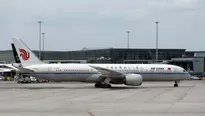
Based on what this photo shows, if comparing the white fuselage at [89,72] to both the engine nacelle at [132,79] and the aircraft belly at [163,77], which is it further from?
the engine nacelle at [132,79]

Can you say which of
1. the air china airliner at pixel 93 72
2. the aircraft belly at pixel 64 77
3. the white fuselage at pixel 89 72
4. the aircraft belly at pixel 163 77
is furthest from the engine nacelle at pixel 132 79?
the aircraft belly at pixel 64 77

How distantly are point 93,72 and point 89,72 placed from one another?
1.41ft

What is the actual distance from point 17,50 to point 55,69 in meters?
4.68

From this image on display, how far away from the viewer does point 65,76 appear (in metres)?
43.5

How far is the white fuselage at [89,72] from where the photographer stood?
142 ft

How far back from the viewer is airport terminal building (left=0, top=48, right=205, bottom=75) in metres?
125

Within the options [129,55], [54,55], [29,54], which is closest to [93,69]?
[29,54]

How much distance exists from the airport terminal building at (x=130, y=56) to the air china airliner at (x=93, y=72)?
73087mm

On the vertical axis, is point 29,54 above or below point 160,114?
above

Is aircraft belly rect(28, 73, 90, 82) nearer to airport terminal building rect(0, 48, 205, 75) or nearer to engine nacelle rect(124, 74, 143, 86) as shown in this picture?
engine nacelle rect(124, 74, 143, 86)

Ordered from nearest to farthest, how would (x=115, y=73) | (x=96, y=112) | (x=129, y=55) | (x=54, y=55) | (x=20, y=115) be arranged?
(x=20, y=115)
(x=96, y=112)
(x=115, y=73)
(x=129, y=55)
(x=54, y=55)

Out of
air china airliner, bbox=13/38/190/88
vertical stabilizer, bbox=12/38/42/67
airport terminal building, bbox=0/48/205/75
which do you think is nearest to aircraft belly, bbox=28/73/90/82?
air china airliner, bbox=13/38/190/88

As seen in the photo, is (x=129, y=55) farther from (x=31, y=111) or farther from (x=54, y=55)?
(x=31, y=111)

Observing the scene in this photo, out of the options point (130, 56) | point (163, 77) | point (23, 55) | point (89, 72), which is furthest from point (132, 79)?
point (130, 56)
